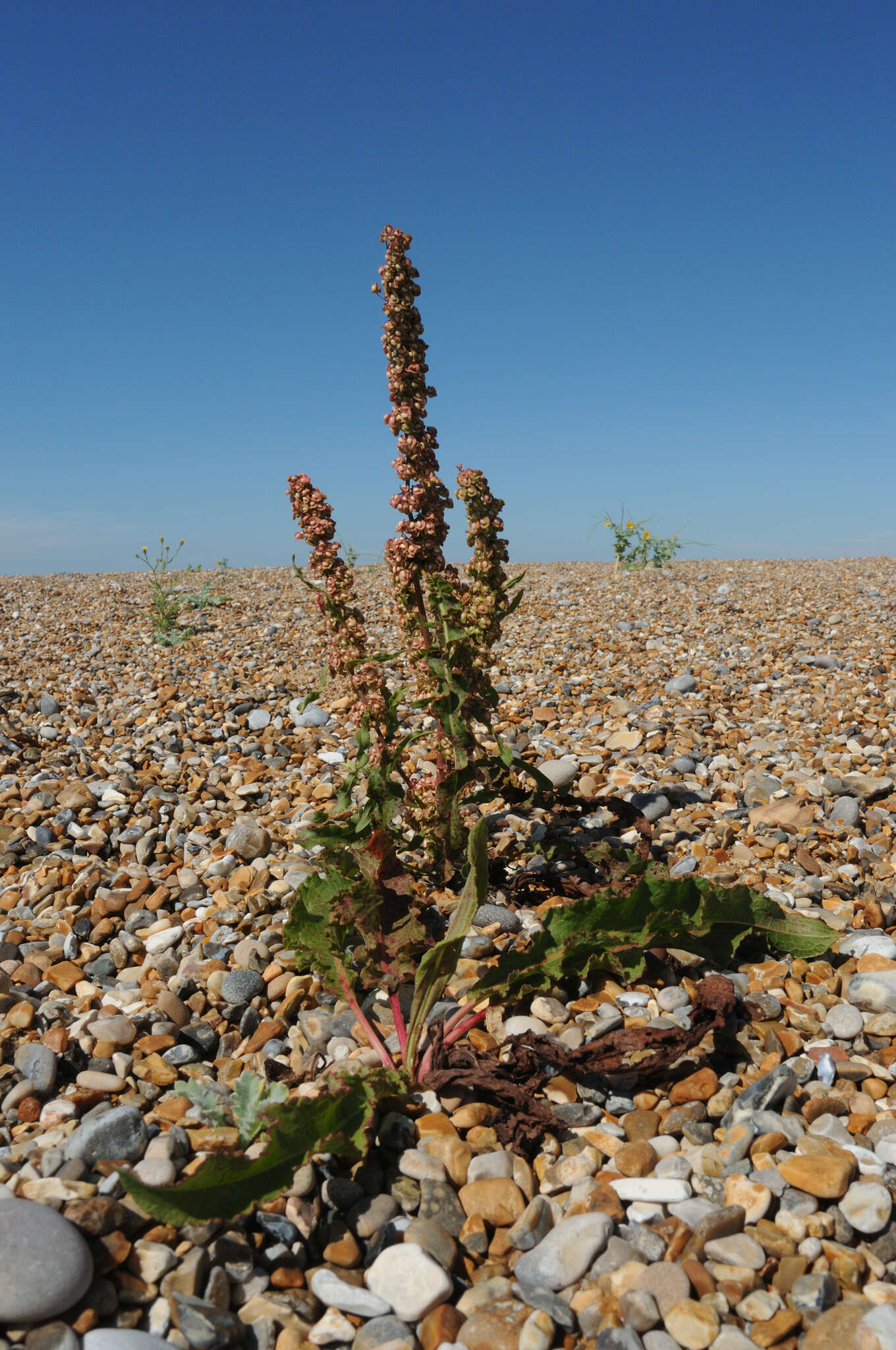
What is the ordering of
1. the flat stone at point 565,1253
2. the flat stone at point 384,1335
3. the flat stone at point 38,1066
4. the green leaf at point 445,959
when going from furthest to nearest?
1. the flat stone at point 38,1066
2. the green leaf at point 445,959
3. the flat stone at point 565,1253
4. the flat stone at point 384,1335

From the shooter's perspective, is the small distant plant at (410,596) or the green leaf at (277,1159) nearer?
the green leaf at (277,1159)

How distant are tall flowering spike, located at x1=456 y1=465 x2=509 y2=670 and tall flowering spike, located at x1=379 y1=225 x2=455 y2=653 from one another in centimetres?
10

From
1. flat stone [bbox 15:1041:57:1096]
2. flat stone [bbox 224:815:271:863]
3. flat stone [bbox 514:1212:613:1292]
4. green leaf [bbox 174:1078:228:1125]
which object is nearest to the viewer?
flat stone [bbox 514:1212:613:1292]

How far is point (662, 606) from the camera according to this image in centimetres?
1006

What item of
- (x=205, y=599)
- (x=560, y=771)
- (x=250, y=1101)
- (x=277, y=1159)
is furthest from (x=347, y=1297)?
(x=205, y=599)

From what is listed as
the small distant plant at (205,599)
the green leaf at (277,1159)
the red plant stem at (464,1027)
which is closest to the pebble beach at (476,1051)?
the red plant stem at (464,1027)

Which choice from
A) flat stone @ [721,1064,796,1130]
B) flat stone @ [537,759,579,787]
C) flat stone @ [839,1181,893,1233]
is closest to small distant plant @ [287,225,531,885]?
flat stone @ [721,1064,796,1130]

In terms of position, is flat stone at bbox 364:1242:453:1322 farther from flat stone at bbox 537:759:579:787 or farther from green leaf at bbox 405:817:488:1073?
flat stone at bbox 537:759:579:787

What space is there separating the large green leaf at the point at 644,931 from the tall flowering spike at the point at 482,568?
101 cm

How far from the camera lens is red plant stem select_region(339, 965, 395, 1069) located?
9.14ft

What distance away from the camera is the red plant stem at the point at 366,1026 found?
9.14ft

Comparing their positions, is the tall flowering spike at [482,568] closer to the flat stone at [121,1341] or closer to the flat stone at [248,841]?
the flat stone at [248,841]

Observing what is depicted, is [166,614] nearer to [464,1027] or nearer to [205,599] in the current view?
[205,599]

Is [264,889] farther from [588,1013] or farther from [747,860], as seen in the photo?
[747,860]
